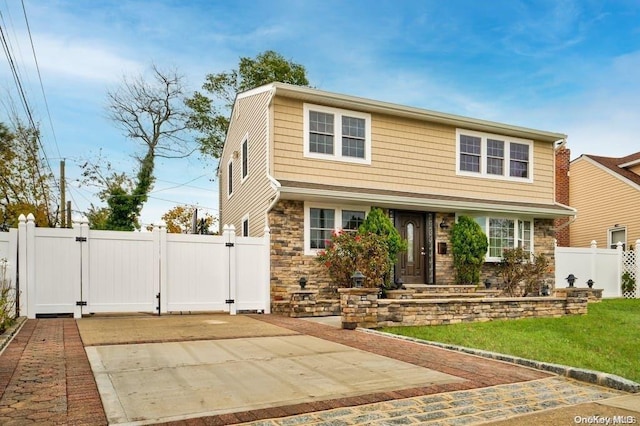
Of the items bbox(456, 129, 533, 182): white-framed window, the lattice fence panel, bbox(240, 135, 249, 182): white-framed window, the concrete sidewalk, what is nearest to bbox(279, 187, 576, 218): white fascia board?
bbox(456, 129, 533, 182): white-framed window

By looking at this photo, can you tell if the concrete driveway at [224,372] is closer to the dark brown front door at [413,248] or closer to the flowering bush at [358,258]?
the flowering bush at [358,258]

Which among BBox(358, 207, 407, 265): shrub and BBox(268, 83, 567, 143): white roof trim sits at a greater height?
BBox(268, 83, 567, 143): white roof trim

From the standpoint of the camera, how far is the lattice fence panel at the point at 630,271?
17.3 metres

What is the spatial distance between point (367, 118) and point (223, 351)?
9163mm

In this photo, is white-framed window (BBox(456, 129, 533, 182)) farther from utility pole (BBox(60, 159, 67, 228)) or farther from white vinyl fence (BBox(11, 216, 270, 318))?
utility pole (BBox(60, 159, 67, 228))

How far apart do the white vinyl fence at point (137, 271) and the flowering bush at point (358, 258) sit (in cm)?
167

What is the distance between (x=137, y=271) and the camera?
1077cm

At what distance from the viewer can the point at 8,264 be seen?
31.3ft

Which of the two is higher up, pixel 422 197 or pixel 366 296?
pixel 422 197

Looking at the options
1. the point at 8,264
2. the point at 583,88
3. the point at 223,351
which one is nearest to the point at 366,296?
the point at 223,351

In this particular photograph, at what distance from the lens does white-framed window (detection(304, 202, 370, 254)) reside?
502 inches

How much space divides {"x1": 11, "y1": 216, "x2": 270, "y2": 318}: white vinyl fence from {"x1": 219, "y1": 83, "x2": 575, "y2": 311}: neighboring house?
2.88 ft

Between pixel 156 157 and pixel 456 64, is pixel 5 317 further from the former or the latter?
pixel 156 157

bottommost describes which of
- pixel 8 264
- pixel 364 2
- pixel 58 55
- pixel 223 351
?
pixel 223 351
